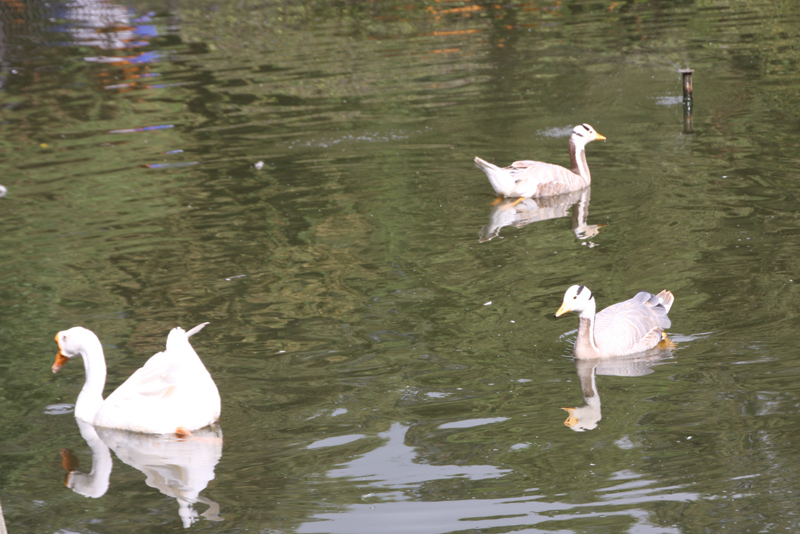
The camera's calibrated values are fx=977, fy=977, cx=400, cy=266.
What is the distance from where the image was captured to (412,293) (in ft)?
30.4

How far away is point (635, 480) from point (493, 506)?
90 cm

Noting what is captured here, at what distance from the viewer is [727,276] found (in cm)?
897

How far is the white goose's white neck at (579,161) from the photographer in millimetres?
12539

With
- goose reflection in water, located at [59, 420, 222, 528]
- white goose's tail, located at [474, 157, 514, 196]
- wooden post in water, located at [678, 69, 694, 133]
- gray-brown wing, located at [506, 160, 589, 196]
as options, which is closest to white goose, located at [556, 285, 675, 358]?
goose reflection in water, located at [59, 420, 222, 528]

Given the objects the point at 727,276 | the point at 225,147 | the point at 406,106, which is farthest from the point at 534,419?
the point at 406,106

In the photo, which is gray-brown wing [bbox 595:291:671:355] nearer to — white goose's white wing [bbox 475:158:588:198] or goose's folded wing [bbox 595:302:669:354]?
goose's folded wing [bbox 595:302:669:354]

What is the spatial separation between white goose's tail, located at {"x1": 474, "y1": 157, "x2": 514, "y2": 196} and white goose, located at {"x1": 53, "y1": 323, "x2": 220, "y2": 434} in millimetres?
5786

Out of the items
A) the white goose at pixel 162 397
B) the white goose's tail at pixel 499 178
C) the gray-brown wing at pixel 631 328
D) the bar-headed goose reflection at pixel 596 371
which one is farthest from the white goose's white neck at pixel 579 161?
the white goose at pixel 162 397

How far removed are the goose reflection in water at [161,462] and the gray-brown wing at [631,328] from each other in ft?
10.2

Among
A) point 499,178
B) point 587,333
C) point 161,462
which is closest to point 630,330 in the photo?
point 587,333

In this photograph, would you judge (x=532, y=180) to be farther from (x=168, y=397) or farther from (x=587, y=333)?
(x=168, y=397)

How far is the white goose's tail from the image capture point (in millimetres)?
11930

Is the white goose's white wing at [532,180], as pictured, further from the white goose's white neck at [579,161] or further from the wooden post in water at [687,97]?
the wooden post in water at [687,97]

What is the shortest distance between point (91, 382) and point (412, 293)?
3.19 meters
